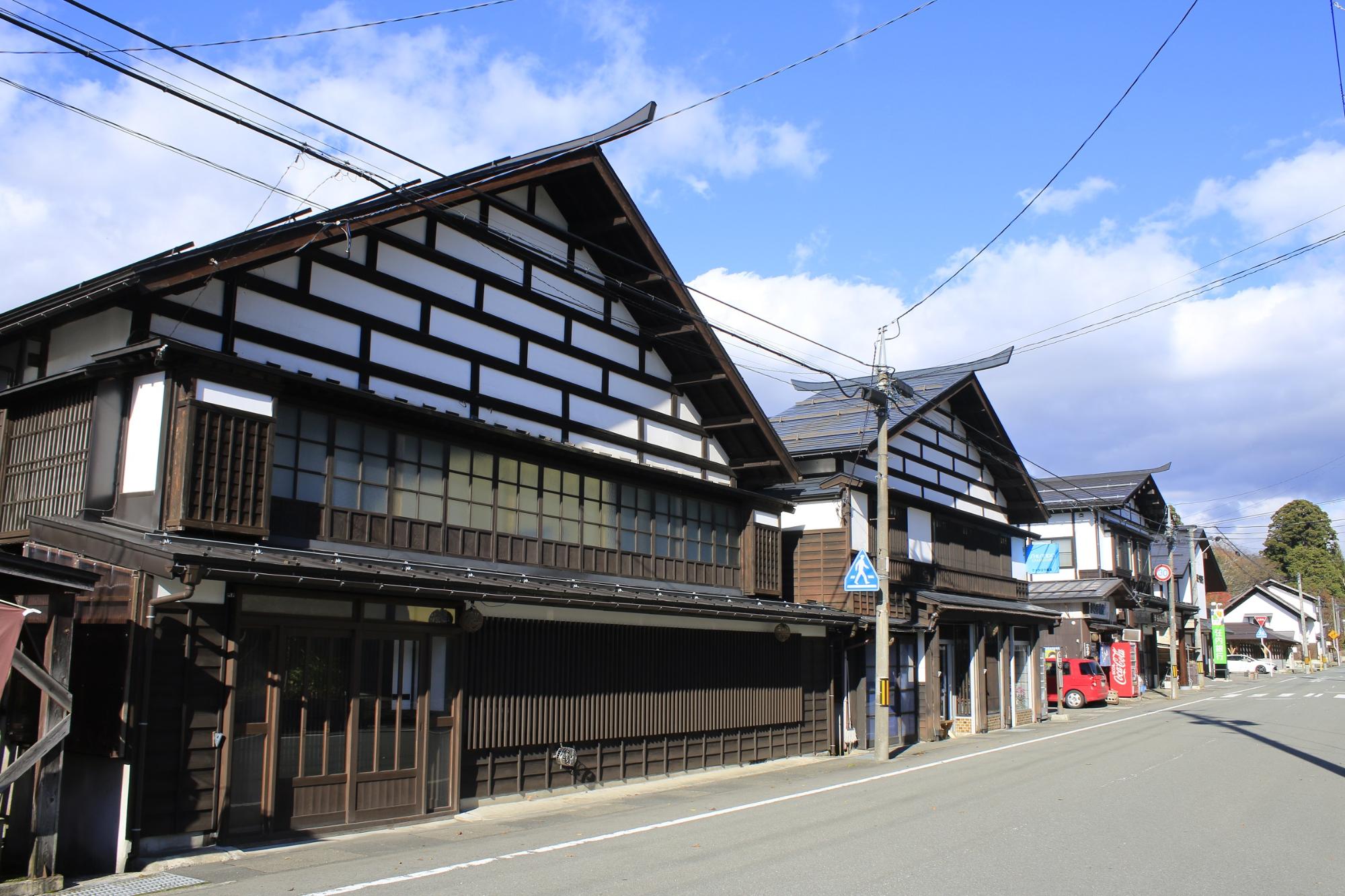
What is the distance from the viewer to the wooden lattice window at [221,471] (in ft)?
37.8

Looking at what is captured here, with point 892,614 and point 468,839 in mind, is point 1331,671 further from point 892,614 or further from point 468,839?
point 468,839

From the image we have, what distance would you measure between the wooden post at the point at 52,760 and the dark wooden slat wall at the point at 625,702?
17.7 feet

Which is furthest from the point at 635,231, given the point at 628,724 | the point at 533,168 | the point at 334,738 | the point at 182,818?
the point at 182,818

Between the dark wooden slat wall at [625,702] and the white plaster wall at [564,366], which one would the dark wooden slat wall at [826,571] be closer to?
the dark wooden slat wall at [625,702]

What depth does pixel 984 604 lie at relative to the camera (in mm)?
30109

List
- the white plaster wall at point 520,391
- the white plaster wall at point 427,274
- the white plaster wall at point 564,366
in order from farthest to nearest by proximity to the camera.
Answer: the white plaster wall at point 564,366
the white plaster wall at point 520,391
the white plaster wall at point 427,274

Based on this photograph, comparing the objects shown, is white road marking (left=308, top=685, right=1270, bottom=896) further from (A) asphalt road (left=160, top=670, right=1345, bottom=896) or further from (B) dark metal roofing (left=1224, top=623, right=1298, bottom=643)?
(B) dark metal roofing (left=1224, top=623, right=1298, bottom=643)

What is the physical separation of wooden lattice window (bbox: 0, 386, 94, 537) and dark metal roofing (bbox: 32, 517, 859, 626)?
0.67 m

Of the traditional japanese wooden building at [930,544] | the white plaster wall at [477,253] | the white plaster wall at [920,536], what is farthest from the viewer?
the white plaster wall at [920,536]

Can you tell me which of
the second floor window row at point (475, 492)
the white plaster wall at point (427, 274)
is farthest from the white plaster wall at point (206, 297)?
the white plaster wall at point (427, 274)

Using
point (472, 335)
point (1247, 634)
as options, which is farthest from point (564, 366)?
point (1247, 634)

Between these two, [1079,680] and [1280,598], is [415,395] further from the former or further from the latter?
[1280,598]

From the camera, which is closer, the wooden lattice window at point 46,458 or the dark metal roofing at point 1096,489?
the wooden lattice window at point 46,458

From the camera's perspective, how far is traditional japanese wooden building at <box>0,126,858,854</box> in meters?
11.2
